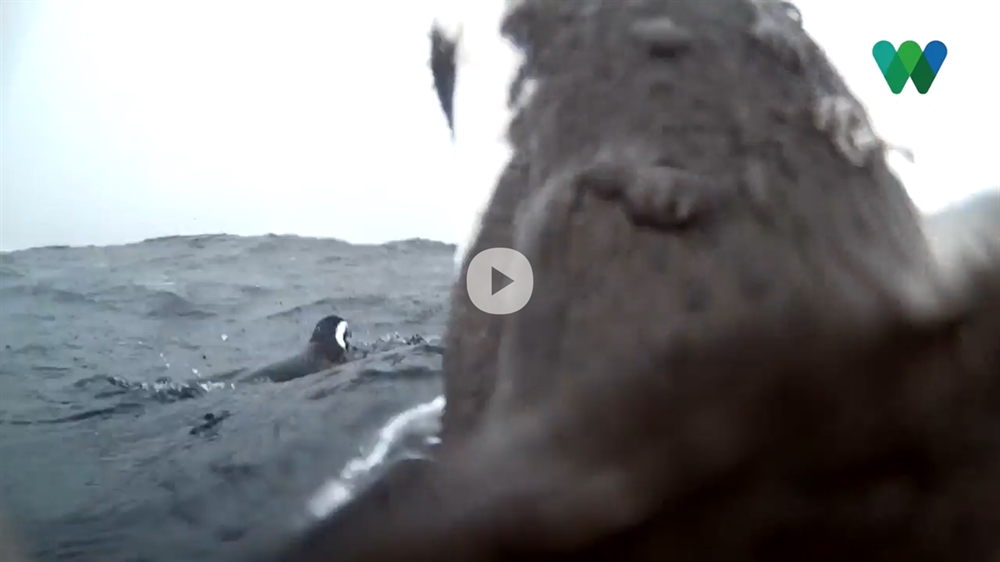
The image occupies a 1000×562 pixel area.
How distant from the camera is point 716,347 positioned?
0.28 metres

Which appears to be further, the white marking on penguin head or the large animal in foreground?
the white marking on penguin head

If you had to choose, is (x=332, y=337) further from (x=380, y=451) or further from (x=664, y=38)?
(x=664, y=38)

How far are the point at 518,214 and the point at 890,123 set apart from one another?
0.69 ft

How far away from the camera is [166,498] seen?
521 millimetres

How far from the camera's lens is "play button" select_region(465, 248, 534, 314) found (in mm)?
336

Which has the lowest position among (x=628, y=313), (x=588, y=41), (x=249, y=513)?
(x=249, y=513)

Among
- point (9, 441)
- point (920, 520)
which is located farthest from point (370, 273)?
point (920, 520)

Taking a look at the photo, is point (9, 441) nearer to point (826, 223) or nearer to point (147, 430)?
point (147, 430)

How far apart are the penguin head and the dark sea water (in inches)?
0.6

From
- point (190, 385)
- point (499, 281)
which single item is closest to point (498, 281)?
point (499, 281)

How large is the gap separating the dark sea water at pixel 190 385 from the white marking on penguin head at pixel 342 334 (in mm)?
13

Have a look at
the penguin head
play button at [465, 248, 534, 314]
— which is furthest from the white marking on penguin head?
play button at [465, 248, 534, 314]
